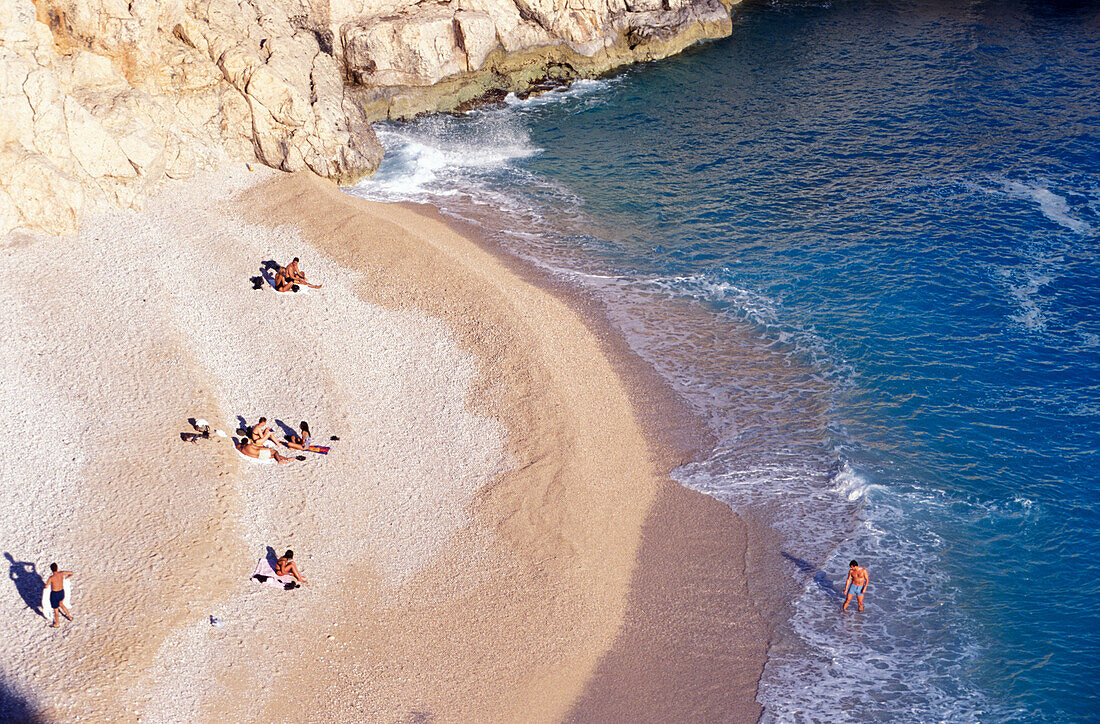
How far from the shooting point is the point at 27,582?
22078mm

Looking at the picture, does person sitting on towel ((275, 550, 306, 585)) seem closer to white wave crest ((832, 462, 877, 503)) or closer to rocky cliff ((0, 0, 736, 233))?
white wave crest ((832, 462, 877, 503))

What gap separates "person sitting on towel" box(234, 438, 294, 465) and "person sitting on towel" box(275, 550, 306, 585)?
4323mm

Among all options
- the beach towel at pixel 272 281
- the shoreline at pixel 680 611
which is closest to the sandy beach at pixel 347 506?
the shoreline at pixel 680 611

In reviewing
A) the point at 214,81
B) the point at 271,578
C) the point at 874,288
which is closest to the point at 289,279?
the point at 271,578

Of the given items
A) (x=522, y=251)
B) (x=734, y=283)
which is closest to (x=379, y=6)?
(x=522, y=251)

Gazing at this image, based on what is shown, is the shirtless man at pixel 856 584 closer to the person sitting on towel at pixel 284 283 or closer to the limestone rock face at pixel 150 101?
the person sitting on towel at pixel 284 283

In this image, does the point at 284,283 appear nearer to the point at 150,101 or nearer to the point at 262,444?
the point at 262,444

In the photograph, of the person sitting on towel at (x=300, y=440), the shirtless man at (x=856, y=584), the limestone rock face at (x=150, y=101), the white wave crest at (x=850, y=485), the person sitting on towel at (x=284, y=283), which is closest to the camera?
the shirtless man at (x=856, y=584)

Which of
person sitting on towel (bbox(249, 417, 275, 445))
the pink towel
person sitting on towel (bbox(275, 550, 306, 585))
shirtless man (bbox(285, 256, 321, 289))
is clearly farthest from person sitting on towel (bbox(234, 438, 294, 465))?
shirtless man (bbox(285, 256, 321, 289))

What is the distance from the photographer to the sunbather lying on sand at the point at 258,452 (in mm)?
26125

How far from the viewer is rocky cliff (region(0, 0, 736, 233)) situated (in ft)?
117

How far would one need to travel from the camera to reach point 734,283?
1460 inches

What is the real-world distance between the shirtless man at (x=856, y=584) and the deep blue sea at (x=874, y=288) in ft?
1.45

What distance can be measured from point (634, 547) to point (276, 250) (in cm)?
2112
